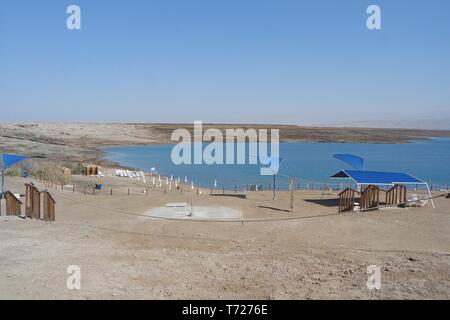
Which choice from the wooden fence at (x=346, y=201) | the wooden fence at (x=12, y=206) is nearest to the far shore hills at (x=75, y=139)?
the wooden fence at (x=12, y=206)

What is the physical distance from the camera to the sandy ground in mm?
9031

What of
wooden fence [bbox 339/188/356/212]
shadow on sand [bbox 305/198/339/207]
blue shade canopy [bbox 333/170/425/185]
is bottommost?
shadow on sand [bbox 305/198/339/207]

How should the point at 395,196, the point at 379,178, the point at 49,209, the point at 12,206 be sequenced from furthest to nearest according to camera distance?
1. the point at 379,178
2. the point at 395,196
3. the point at 12,206
4. the point at 49,209

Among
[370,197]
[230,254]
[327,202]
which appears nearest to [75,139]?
[327,202]

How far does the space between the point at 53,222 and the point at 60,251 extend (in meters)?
4.72

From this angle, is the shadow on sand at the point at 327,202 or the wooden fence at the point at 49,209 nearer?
the wooden fence at the point at 49,209

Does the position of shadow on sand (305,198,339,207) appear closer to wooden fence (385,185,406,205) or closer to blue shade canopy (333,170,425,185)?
blue shade canopy (333,170,425,185)

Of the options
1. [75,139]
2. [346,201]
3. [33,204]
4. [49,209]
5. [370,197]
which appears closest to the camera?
[49,209]

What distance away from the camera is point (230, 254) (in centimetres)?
1224

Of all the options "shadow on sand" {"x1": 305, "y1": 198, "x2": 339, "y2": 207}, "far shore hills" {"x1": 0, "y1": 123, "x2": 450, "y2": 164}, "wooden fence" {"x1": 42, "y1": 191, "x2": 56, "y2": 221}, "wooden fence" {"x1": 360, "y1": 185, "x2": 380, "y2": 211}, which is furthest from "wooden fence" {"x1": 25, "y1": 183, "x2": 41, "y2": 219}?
"far shore hills" {"x1": 0, "y1": 123, "x2": 450, "y2": 164}

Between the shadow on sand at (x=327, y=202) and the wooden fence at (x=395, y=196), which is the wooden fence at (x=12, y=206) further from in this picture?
the wooden fence at (x=395, y=196)

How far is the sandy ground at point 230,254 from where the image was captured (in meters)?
9.03

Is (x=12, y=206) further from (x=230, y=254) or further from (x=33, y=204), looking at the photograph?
(x=230, y=254)
